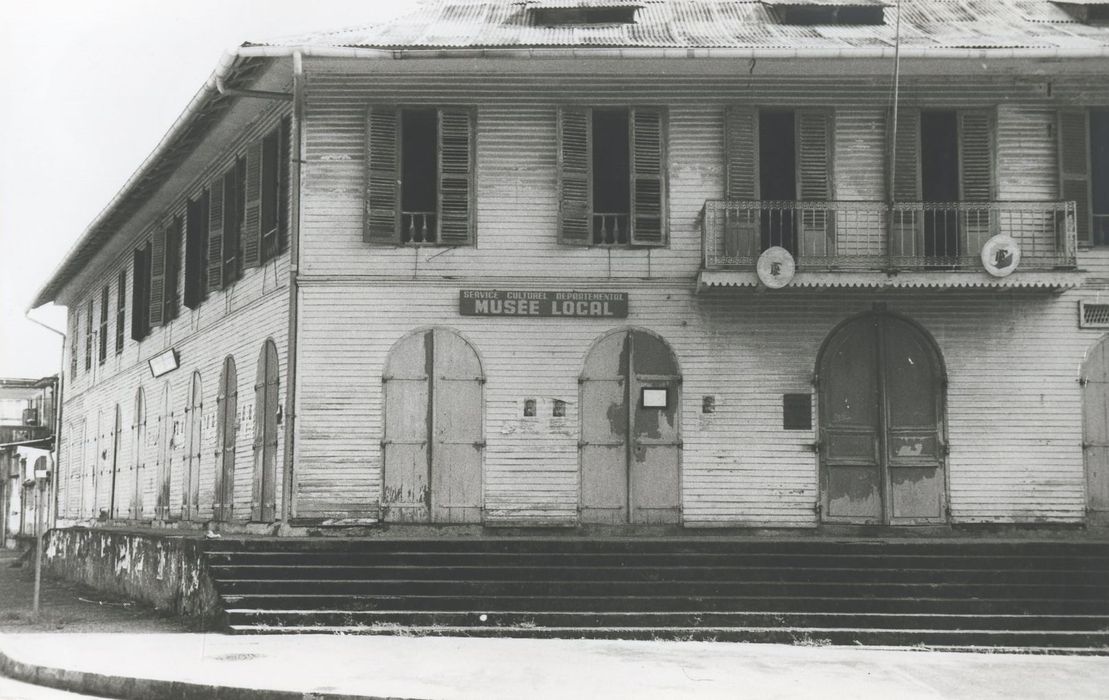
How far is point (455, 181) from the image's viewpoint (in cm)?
1772

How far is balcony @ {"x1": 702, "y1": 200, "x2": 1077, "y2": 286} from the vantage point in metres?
16.9

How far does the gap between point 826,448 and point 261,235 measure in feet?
27.7

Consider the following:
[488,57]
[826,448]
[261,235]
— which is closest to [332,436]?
[261,235]

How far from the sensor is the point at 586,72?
1767cm

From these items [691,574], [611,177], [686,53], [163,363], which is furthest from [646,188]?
[163,363]

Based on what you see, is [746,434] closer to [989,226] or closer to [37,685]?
[989,226]

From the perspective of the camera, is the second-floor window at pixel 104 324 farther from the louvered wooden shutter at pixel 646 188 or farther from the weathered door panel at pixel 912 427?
the weathered door panel at pixel 912 427

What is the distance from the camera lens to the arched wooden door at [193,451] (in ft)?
73.6

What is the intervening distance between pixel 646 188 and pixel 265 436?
250 inches

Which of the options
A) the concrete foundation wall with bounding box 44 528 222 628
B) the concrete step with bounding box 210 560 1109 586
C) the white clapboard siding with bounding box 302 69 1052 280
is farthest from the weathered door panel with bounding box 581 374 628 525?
the concrete foundation wall with bounding box 44 528 222 628

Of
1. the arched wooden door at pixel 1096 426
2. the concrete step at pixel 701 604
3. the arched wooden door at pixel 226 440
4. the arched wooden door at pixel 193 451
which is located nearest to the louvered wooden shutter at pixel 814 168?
the arched wooden door at pixel 1096 426

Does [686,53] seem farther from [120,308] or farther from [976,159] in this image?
[120,308]

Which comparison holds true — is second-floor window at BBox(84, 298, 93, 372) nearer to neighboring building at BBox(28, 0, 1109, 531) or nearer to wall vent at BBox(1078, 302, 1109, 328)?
neighboring building at BBox(28, 0, 1109, 531)

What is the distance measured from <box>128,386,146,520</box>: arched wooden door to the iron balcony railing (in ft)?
45.5
